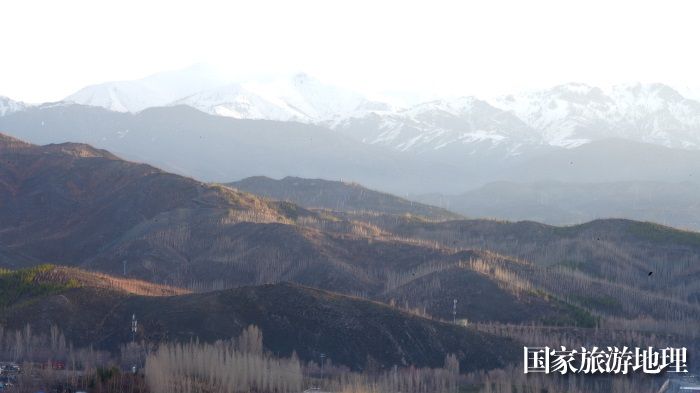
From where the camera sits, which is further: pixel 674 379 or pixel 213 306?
pixel 213 306

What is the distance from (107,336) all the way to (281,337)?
32.4ft

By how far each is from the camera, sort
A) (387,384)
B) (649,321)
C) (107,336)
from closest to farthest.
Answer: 1. (387,384)
2. (107,336)
3. (649,321)

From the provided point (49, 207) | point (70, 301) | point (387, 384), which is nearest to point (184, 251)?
point (49, 207)

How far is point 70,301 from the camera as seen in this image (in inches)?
2692

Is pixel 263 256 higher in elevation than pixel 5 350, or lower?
higher

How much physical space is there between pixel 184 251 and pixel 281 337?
50.5 metres

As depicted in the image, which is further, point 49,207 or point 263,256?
point 49,207

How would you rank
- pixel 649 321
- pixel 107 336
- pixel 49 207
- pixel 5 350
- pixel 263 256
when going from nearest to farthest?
pixel 5 350, pixel 107 336, pixel 649 321, pixel 263 256, pixel 49 207

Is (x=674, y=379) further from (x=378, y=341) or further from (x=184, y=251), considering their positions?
(x=184, y=251)

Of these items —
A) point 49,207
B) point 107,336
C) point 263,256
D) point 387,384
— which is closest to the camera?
point 387,384

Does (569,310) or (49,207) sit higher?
(49,207)

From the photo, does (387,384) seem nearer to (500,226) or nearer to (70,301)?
(70,301)

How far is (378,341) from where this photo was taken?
65688mm

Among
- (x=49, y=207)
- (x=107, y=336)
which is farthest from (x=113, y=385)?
(x=49, y=207)
